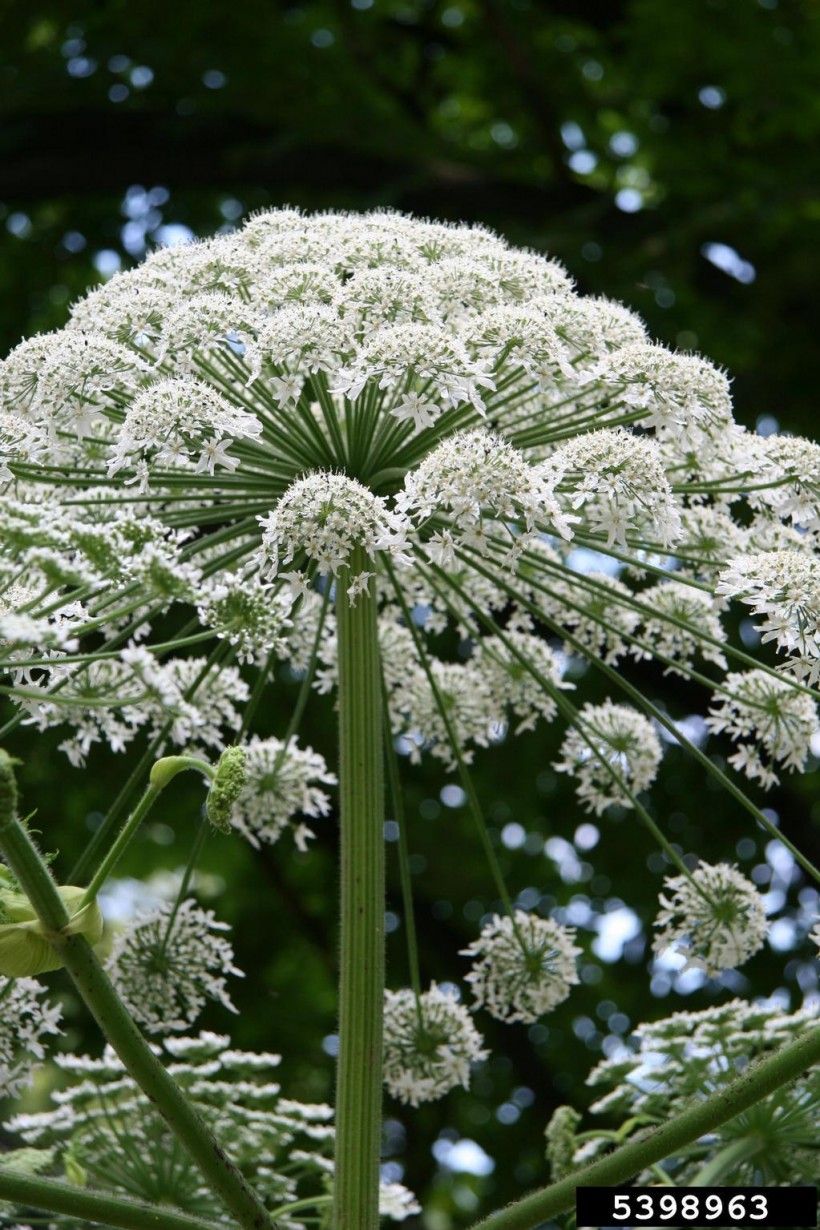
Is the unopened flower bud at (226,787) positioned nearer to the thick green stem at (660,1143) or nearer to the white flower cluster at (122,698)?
the white flower cluster at (122,698)

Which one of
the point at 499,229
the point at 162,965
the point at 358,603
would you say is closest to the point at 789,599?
the point at 358,603

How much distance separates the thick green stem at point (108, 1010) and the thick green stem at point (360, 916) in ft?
1.20

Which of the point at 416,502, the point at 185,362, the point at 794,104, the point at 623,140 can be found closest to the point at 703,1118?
the point at 416,502

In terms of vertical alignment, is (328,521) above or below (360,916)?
above

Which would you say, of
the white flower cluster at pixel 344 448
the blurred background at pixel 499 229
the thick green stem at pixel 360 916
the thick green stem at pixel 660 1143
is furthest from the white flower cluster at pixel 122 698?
the blurred background at pixel 499 229

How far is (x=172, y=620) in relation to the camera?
8.13m

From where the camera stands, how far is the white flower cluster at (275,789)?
462 centimetres

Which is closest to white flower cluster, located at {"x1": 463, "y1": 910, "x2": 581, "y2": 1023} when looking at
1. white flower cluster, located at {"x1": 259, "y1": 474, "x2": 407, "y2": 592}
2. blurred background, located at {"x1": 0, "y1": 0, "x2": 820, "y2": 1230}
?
white flower cluster, located at {"x1": 259, "y1": 474, "x2": 407, "y2": 592}

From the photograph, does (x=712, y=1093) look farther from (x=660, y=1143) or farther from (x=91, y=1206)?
(x=91, y=1206)

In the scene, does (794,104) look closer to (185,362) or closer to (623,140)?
(623,140)

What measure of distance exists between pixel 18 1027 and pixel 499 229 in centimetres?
581

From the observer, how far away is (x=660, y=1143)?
292 cm

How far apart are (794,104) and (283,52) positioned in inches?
114

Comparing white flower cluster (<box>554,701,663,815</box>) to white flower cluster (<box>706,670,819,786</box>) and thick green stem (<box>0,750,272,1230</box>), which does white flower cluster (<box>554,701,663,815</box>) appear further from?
thick green stem (<box>0,750,272,1230</box>)
